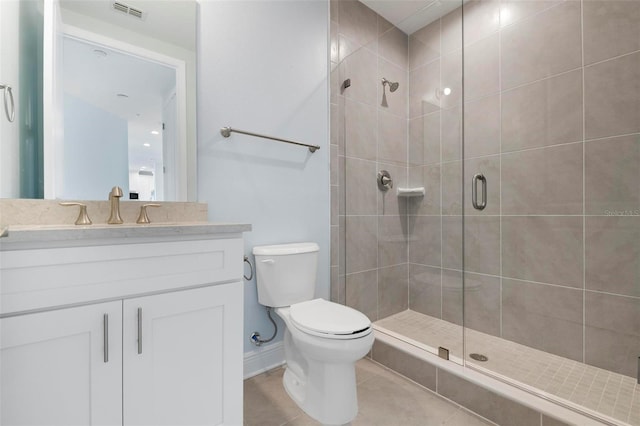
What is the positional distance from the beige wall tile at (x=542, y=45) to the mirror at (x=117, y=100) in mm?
1864

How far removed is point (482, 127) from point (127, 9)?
6.66 ft

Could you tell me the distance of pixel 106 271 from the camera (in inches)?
32.8

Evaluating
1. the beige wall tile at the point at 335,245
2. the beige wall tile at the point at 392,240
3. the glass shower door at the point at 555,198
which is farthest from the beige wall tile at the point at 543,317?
the beige wall tile at the point at 335,245

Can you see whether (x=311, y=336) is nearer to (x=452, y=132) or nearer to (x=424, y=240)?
(x=424, y=240)

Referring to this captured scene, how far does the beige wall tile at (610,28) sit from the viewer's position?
149 centimetres

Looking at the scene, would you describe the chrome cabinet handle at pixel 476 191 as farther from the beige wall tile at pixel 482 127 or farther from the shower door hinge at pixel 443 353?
the shower door hinge at pixel 443 353

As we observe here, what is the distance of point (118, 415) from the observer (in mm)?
851

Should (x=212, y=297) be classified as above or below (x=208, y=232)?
below

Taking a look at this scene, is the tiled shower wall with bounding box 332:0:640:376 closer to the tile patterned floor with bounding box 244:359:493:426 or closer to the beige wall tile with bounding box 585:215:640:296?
the beige wall tile with bounding box 585:215:640:296

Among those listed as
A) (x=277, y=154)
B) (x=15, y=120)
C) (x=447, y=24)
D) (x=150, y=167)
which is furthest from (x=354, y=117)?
(x=15, y=120)

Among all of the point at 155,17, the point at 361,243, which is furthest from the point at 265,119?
the point at 361,243

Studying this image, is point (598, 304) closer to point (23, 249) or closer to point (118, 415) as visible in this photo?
point (118, 415)

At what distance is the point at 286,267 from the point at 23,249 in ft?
3.39

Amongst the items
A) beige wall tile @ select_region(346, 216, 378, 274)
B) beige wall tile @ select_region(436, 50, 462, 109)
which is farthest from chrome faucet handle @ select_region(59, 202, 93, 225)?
beige wall tile @ select_region(436, 50, 462, 109)
